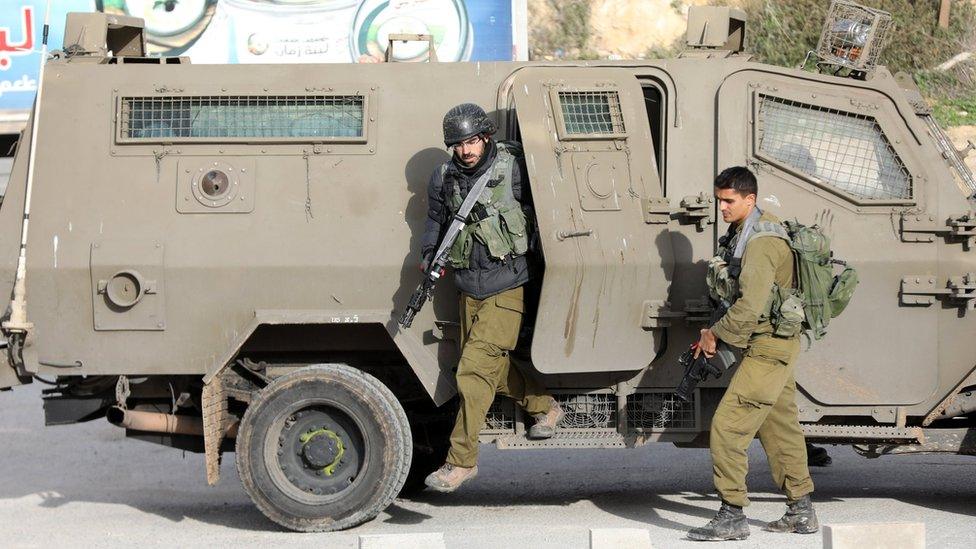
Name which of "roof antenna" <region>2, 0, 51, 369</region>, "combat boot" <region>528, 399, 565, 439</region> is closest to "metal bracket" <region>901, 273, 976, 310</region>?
"combat boot" <region>528, 399, 565, 439</region>

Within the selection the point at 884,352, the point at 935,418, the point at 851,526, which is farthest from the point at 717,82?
the point at 851,526

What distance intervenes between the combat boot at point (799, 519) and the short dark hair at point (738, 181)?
1611 millimetres

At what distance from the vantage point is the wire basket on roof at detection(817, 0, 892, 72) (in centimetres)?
707

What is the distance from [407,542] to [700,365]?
2521 mm

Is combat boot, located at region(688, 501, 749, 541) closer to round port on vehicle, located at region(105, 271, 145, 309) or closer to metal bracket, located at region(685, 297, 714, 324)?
metal bracket, located at region(685, 297, 714, 324)

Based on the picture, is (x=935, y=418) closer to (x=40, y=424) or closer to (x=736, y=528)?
(x=736, y=528)

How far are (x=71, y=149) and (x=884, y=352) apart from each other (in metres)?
4.48

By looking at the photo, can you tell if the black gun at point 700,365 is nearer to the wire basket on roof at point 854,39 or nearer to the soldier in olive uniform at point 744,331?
the soldier in olive uniform at point 744,331

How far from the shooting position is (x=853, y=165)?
695 cm

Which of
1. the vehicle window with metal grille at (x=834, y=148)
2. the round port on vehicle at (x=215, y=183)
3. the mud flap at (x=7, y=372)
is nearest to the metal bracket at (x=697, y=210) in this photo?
the vehicle window with metal grille at (x=834, y=148)

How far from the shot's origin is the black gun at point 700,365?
6514 mm

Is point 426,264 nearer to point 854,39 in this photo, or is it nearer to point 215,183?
point 215,183

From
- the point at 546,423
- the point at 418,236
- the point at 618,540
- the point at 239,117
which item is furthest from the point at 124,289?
the point at 618,540

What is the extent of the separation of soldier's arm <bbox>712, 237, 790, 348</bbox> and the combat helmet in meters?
1.47
